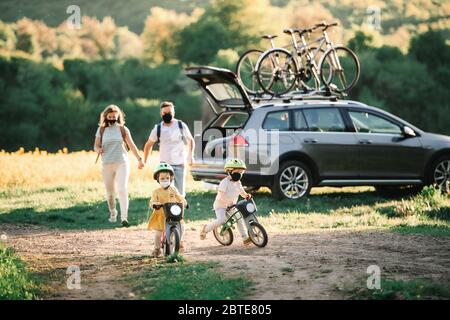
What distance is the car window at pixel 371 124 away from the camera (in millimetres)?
15680

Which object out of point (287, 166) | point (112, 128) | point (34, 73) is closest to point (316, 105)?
point (287, 166)

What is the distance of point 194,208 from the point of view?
1523cm

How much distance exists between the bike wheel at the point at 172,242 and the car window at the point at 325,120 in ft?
20.6

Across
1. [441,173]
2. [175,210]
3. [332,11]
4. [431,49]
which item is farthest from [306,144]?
[332,11]

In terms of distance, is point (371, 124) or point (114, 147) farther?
point (371, 124)

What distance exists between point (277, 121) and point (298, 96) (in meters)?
0.83

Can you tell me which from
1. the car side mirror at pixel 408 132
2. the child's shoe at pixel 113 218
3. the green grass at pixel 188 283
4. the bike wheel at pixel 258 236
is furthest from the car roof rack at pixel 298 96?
the green grass at pixel 188 283

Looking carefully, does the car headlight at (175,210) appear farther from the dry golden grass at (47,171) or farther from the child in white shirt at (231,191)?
the dry golden grass at (47,171)

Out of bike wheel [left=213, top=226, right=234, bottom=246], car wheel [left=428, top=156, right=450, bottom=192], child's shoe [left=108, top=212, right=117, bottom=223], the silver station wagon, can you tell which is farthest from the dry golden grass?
bike wheel [left=213, top=226, right=234, bottom=246]

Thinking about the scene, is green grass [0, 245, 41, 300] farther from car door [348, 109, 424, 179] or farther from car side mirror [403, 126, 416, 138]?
car side mirror [403, 126, 416, 138]

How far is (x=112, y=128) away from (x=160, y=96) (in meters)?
44.9

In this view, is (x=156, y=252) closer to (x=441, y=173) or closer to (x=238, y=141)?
(x=238, y=141)

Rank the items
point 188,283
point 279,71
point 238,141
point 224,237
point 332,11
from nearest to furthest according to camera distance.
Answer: point 188,283, point 224,237, point 238,141, point 279,71, point 332,11
